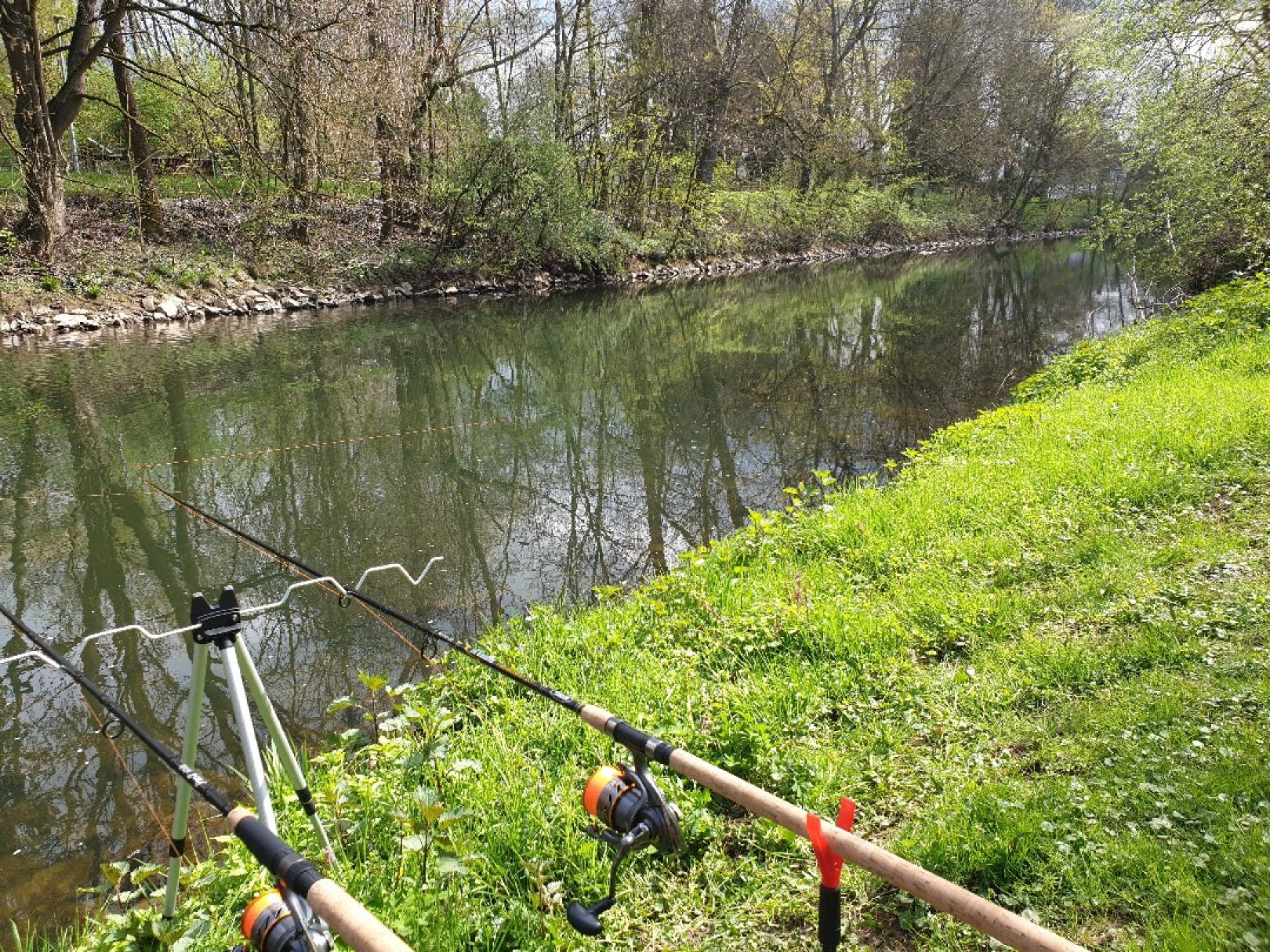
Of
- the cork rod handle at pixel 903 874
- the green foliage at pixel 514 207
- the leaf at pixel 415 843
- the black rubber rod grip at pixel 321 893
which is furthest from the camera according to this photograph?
the green foliage at pixel 514 207

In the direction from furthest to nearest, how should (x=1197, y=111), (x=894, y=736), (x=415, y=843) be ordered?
(x=1197, y=111)
(x=894, y=736)
(x=415, y=843)

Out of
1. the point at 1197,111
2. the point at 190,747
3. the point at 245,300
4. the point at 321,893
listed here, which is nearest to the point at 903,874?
the point at 321,893

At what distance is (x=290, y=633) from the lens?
532cm

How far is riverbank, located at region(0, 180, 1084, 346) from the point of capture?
16047 millimetres

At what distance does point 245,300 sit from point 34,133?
487 centimetres

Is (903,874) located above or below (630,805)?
above

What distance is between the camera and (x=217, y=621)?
210cm

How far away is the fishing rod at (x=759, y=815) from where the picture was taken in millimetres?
1625

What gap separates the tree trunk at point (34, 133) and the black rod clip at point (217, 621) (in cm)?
1883

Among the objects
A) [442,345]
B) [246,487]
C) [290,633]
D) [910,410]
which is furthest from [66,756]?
[442,345]

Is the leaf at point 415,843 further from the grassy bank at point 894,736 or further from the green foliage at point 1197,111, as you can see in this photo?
the green foliage at point 1197,111

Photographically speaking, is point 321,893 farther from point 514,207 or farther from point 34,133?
point 514,207

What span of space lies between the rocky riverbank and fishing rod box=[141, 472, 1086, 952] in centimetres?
1659

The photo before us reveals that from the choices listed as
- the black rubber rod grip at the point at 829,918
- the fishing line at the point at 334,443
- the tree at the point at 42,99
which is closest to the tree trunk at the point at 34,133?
the tree at the point at 42,99
